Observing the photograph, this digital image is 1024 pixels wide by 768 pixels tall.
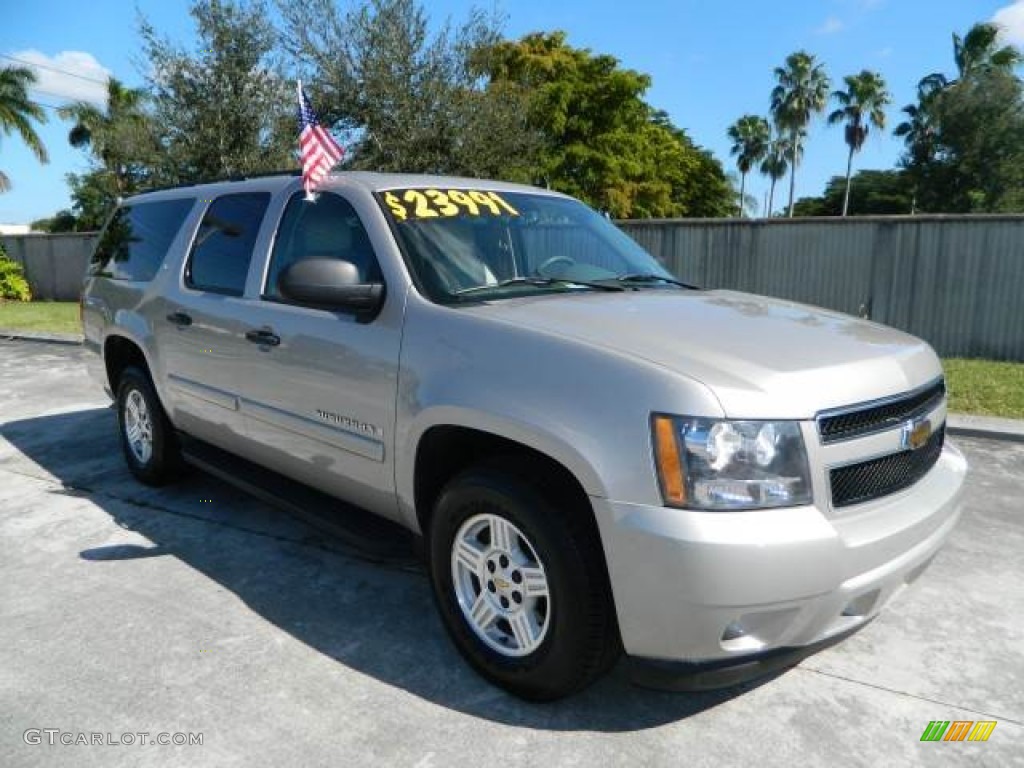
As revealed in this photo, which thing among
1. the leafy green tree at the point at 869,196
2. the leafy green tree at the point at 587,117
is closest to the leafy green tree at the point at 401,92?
the leafy green tree at the point at 587,117

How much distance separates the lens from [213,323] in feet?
13.0

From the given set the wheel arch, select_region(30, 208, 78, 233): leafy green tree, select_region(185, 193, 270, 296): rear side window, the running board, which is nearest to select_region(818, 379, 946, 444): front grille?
A: the wheel arch

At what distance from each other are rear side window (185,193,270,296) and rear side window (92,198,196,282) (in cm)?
38

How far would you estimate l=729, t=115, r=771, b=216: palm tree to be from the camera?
65.2 metres

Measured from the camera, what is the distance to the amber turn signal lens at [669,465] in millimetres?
2123

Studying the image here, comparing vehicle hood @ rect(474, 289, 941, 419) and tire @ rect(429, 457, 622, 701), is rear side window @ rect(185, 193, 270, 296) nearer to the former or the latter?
vehicle hood @ rect(474, 289, 941, 419)

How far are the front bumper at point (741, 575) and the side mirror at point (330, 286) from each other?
1284 millimetres

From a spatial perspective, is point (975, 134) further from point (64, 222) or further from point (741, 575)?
point (64, 222)

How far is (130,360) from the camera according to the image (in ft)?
17.1

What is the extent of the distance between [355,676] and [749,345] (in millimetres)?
1848

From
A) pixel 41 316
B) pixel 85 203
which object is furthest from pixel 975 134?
pixel 85 203

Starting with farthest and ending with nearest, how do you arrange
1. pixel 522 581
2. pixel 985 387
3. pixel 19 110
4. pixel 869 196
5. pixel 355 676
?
pixel 869 196 < pixel 19 110 < pixel 985 387 < pixel 355 676 < pixel 522 581

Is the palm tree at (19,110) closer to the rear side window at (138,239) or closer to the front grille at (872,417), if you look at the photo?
the rear side window at (138,239)

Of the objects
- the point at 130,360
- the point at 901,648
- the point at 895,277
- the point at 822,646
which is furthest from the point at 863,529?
the point at 895,277
